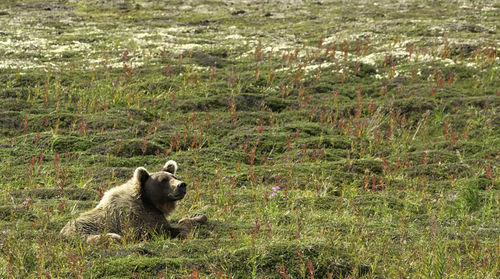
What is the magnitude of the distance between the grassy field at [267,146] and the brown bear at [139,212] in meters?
0.47

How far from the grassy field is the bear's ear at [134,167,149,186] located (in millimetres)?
1295

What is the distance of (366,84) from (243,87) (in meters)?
4.51

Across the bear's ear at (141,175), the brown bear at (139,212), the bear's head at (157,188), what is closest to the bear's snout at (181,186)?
the brown bear at (139,212)

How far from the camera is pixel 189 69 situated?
74.1ft

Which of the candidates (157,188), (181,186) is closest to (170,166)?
(157,188)

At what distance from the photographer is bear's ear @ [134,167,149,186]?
10016mm

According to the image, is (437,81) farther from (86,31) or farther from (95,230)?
(86,31)

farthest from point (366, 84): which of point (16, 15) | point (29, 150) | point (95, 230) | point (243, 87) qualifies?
point (16, 15)

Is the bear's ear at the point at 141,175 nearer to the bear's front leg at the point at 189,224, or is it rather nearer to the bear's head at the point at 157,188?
the bear's head at the point at 157,188

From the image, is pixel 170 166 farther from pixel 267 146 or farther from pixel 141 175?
pixel 267 146

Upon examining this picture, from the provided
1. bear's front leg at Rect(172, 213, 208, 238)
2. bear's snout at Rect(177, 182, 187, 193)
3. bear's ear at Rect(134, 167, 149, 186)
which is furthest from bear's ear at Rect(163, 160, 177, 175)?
bear's front leg at Rect(172, 213, 208, 238)

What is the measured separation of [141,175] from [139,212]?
2.06 feet

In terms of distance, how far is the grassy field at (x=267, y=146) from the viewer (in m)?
7.46

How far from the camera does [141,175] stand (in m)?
10.1
